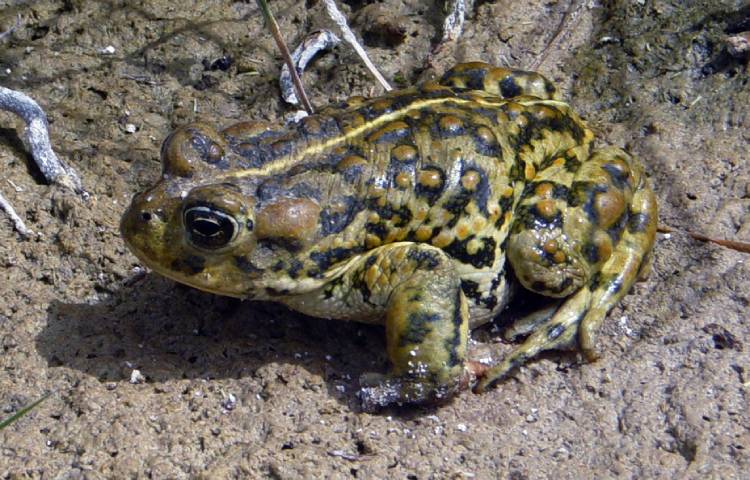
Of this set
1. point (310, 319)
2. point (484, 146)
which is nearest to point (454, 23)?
point (484, 146)

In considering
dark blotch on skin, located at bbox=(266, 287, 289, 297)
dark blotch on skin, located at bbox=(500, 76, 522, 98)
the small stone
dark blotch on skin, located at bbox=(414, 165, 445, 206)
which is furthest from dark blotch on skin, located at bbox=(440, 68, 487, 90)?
the small stone

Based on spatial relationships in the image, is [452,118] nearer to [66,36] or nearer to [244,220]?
[244,220]

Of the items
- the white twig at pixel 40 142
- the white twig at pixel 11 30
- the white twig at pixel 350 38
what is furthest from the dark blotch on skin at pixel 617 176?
the white twig at pixel 11 30

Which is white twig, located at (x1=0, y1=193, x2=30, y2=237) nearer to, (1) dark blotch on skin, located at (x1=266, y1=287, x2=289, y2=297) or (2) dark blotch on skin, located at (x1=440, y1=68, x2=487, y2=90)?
(1) dark blotch on skin, located at (x1=266, y1=287, x2=289, y2=297)

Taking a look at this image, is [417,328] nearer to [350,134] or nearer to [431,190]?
[431,190]

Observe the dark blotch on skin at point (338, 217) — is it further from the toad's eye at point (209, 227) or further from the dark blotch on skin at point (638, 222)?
the dark blotch on skin at point (638, 222)

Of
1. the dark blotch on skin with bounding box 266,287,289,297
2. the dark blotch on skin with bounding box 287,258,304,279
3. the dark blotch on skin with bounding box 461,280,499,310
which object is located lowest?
the dark blotch on skin with bounding box 461,280,499,310
